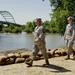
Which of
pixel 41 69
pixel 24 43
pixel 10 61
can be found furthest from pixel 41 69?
pixel 24 43

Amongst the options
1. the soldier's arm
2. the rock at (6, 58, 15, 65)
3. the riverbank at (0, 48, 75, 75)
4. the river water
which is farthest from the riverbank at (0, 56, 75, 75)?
the river water

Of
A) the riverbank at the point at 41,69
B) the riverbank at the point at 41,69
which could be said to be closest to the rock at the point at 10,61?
the riverbank at the point at 41,69

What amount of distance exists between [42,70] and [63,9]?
19.9m

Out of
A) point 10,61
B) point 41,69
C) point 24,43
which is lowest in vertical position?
point 24,43

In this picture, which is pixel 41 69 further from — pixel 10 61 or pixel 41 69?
pixel 10 61

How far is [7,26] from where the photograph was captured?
483ft

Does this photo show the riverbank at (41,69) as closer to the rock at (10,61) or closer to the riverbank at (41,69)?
the riverbank at (41,69)

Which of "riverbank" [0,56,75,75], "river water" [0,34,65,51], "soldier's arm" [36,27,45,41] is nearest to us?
"riverbank" [0,56,75,75]

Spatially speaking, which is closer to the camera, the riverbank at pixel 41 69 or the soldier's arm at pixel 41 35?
the riverbank at pixel 41 69

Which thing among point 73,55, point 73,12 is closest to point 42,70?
point 73,55

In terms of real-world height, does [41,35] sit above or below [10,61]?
above

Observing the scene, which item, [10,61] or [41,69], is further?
[10,61]

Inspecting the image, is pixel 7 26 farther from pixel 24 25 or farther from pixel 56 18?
pixel 56 18

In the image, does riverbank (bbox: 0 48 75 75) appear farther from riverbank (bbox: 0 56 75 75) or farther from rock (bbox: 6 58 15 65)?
rock (bbox: 6 58 15 65)
